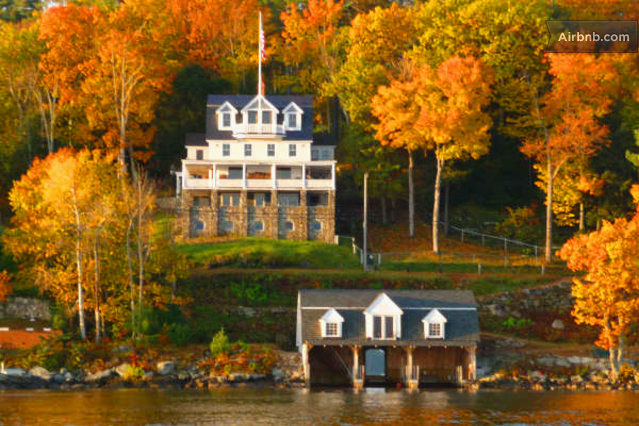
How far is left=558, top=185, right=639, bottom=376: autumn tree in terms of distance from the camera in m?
62.9

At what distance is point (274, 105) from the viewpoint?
8950 cm

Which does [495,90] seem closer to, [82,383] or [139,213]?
[139,213]

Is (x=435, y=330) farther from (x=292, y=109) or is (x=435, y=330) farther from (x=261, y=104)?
(x=261, y=104)

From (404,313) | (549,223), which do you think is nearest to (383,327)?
(404,313)

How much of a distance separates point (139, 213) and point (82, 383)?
11.3 m

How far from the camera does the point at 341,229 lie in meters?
89.9

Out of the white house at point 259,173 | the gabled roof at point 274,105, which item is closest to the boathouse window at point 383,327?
the white house at point 259,173

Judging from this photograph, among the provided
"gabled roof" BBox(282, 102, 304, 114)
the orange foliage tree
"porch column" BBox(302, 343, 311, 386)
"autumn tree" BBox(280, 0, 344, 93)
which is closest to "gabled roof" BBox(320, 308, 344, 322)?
"porch column" BBox(302, 343, 311, 386)

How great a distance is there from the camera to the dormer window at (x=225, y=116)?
292 ft

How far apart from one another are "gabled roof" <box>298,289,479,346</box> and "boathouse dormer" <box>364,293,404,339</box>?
395 mm

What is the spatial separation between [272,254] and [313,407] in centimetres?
2489

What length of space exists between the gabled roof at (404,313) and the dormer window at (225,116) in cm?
2741

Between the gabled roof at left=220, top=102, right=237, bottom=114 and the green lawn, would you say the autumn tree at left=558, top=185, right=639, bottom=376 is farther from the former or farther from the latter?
the gabled roof at left=220, top=102, right=237, bottom=114

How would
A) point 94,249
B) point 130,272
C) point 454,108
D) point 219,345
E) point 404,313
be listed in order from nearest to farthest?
point 404,313, point 219,345, point 94,249, point 130,272, point 454,108
